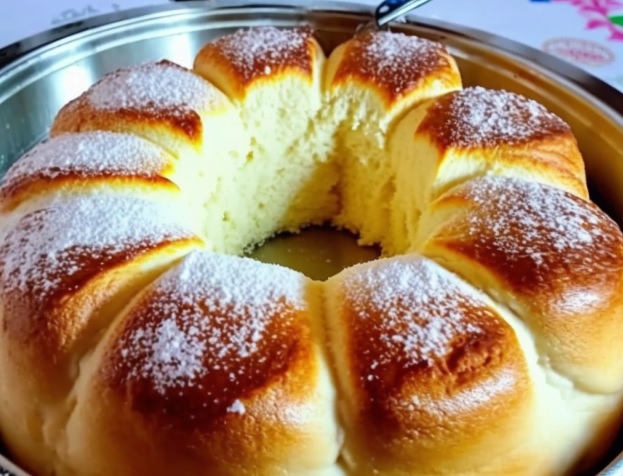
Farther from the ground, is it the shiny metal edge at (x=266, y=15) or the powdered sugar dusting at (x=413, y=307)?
the shiny metal edge at (x=266, y=15)

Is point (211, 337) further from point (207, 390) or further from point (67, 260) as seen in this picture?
point (67, 260)

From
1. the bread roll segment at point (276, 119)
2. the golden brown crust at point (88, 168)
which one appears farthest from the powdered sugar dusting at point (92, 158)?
the bread roll segment at point (276, 119)

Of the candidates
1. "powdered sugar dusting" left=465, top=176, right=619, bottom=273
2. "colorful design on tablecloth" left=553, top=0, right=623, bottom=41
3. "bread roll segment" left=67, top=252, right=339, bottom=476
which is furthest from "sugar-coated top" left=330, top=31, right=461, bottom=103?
"colorful design on tablecloth" left=553, top=0, right=623, bottom=41

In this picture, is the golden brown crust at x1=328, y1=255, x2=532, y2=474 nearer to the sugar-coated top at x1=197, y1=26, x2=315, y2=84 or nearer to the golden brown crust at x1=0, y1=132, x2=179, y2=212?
the golden brown crust at x1=0, y1=132, x2=179, y2=212

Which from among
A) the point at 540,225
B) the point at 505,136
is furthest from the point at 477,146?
the point at 540,225

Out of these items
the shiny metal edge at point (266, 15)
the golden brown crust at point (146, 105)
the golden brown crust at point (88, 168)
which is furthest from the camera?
the shiny metal edge at point (266, 15)

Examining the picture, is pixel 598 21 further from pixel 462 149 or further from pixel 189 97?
pixel 189 97

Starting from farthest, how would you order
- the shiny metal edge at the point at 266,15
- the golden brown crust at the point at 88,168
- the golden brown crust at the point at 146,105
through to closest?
the shiny metal edge at the point at 266,15 → the golden brown crust at the point at 146,105 → the golden brown crust at the point at 88,168

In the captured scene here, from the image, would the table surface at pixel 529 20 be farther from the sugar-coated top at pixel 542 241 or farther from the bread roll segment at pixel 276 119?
the sugar-coated top at pixel 542 241
